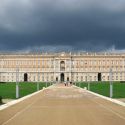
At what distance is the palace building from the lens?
484ft

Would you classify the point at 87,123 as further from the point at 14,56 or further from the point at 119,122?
the point at 14,56

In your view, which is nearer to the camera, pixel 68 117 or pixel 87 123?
pixel 87 123

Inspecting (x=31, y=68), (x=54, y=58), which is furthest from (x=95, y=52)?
(x=31, y=68)

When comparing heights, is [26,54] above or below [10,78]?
above

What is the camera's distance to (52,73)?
491 feet

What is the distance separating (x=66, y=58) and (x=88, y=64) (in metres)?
9.64

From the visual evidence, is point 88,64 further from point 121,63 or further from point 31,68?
point 31,68

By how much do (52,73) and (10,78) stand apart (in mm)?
16866

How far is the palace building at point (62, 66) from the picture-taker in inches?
5802

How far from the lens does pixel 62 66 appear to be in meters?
148

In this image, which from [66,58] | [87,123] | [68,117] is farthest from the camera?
[66,58]

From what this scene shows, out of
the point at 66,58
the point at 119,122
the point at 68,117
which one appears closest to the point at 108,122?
the point at 119,122

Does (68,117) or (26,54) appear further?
(26,54)

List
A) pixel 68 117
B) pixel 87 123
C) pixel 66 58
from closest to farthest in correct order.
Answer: pixel 87 123, pixel 68 117, pixel 66 58
